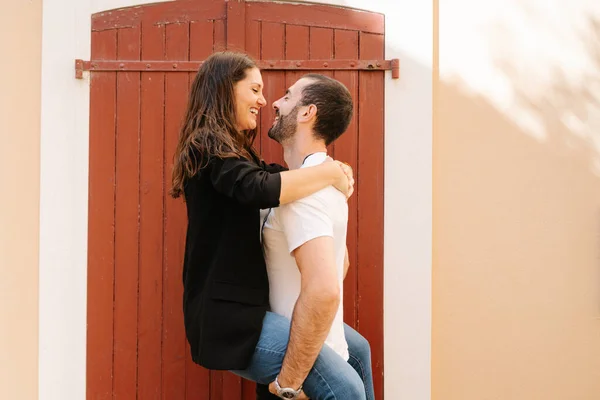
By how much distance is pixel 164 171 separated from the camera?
338 cm

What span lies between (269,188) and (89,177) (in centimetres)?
152

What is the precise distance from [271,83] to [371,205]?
837mm

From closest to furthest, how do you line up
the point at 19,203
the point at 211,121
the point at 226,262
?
the point at 226,262
the point at 211,121
the point at 19,203

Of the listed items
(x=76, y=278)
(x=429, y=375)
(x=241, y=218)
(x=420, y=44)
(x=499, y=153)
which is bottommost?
(x=429, y=375)

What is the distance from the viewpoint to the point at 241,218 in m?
2.38

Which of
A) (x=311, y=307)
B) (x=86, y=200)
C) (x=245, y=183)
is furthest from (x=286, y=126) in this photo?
(x=86, y=200)

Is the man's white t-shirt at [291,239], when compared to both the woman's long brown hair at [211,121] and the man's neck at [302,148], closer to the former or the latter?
the man's neck at [302,148]

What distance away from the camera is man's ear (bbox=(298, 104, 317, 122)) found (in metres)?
2.57

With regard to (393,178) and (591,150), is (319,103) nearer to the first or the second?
(393,178)

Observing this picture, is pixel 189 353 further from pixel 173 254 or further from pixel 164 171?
pixel 164 171

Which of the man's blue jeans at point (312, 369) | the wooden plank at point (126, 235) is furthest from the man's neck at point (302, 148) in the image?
the wooden plank at point (126, 235)

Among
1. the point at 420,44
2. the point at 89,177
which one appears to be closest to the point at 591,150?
the point at 420,44

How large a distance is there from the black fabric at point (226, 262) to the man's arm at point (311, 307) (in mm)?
167

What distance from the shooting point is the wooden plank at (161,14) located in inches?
134
